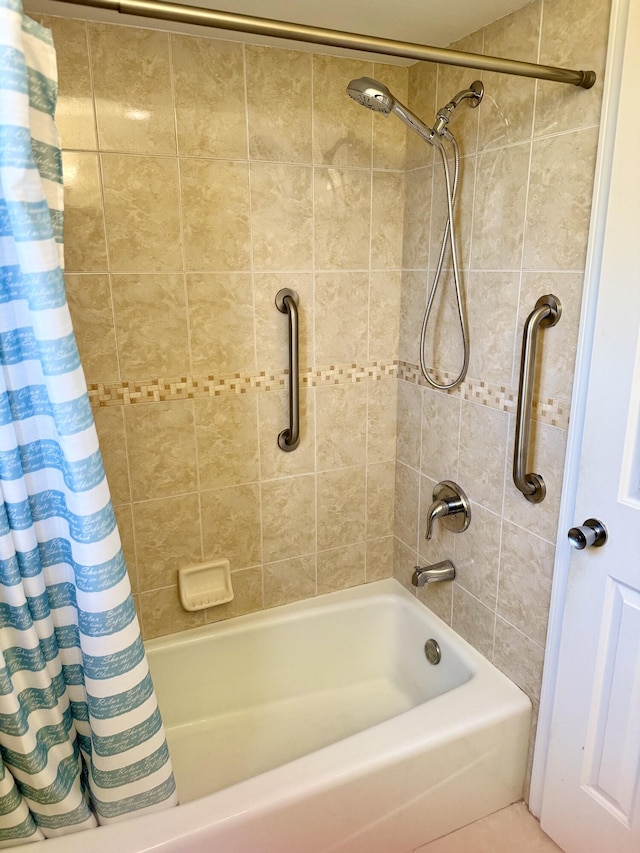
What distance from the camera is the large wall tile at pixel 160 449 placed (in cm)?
174

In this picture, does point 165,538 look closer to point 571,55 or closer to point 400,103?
point 400,103

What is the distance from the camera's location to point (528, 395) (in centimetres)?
142

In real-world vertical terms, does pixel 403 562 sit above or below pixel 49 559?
below

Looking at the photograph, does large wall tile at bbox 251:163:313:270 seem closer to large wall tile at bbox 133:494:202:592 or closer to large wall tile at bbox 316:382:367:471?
large wall tile at bbox 316:382:367:471

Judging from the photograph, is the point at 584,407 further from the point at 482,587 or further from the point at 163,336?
the point at 163,336

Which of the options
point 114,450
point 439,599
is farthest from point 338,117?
point 439,599

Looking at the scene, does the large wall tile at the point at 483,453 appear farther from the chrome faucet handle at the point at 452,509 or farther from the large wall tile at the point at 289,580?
the large wall tile at the point at 289,580

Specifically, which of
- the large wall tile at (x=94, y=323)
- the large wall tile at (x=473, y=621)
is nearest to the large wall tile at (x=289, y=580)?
the large wall tile at (x=473, y=621)

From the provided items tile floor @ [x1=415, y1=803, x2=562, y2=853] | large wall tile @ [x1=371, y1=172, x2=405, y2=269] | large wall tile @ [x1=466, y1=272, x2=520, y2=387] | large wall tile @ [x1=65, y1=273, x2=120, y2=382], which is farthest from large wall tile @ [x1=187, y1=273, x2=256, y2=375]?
tile floor @ [x1=415, y1=803, x2=562, y2=853]

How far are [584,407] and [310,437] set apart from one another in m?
0.92

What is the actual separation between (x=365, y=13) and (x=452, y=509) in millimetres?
1363

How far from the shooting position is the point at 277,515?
199 cm

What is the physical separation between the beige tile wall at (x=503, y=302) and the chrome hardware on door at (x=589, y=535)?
0.12 meters

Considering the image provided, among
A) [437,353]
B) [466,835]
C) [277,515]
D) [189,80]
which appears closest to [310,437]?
[277,515]
